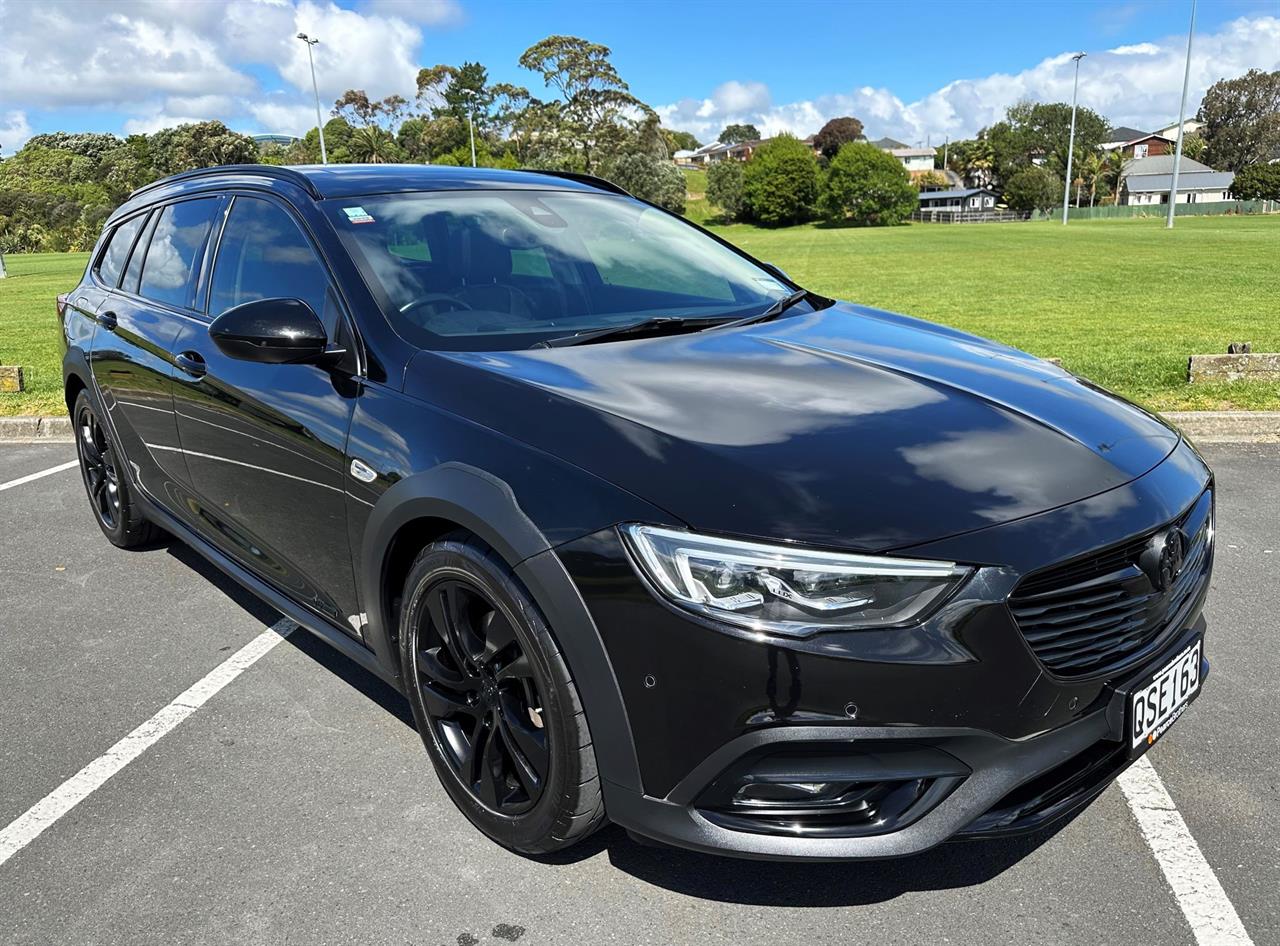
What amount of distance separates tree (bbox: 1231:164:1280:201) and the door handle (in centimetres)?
10555

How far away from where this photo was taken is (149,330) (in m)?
3.94

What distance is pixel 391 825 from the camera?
2709 millimetres

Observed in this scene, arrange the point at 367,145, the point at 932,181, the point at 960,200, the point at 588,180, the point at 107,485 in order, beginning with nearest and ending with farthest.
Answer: the point at 588,180
the point at 107,485
the point at 367,145
the point at 960,200
the point at 932,181

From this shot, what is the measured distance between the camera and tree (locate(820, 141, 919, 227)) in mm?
85812

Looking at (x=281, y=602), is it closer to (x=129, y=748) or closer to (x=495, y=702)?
(x=129, y=748)

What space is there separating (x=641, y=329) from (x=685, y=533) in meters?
1.17

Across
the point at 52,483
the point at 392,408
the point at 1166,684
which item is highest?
the point at 392,408

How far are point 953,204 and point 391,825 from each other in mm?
129273

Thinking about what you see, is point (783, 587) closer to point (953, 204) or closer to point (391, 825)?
point (391, 825)

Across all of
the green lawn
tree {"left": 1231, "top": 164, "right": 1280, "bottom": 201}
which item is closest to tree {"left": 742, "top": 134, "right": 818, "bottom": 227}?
tree {"left": 1231, "top": 164, "right": 1280, "bottom": 201}

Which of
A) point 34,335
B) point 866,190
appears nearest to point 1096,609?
point 34,335

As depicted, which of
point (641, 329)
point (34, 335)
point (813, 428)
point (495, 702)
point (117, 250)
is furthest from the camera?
point (34, 335)

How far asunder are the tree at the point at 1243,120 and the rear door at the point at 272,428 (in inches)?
4978

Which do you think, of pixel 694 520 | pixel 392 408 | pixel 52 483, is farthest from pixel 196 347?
pixel 52 483
